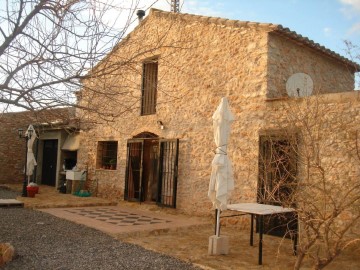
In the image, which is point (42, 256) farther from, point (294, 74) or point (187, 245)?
point (294, 74)

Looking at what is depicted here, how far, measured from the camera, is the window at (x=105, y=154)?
12742 millimetres

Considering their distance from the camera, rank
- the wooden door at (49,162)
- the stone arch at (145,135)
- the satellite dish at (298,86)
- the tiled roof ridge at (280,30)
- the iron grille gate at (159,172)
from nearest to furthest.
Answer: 1. the tiled roof ridge at (280,30)
2. the satellite dish at (298,86)
3. the iron grille gate at (159,172)
4. the stone arch at (145,135)
5. the wooden door at (49,162)

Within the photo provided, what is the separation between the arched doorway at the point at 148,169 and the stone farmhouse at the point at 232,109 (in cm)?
3

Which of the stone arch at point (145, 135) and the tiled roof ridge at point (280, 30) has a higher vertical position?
the tiled roof ridge at point (280, 30)

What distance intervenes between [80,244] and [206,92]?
4.77 meters

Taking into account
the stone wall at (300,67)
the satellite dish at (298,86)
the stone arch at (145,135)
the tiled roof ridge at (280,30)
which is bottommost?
the stone arch at (145,135)

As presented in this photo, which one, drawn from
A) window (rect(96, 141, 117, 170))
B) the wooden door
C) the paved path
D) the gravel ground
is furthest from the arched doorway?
the wooden door

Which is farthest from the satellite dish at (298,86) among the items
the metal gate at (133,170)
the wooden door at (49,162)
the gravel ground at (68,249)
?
the wooden door at (49,162)

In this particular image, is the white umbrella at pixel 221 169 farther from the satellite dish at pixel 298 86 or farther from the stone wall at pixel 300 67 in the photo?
the satellite dish at pixel 298 86

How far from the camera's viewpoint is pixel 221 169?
573cm

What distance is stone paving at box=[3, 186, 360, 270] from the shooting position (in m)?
5.42

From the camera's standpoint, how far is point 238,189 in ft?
26.5

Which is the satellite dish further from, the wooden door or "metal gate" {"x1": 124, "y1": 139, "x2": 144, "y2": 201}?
the wooden door

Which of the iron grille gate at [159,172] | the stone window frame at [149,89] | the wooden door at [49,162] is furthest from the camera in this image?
the wooden door at [49,162]
